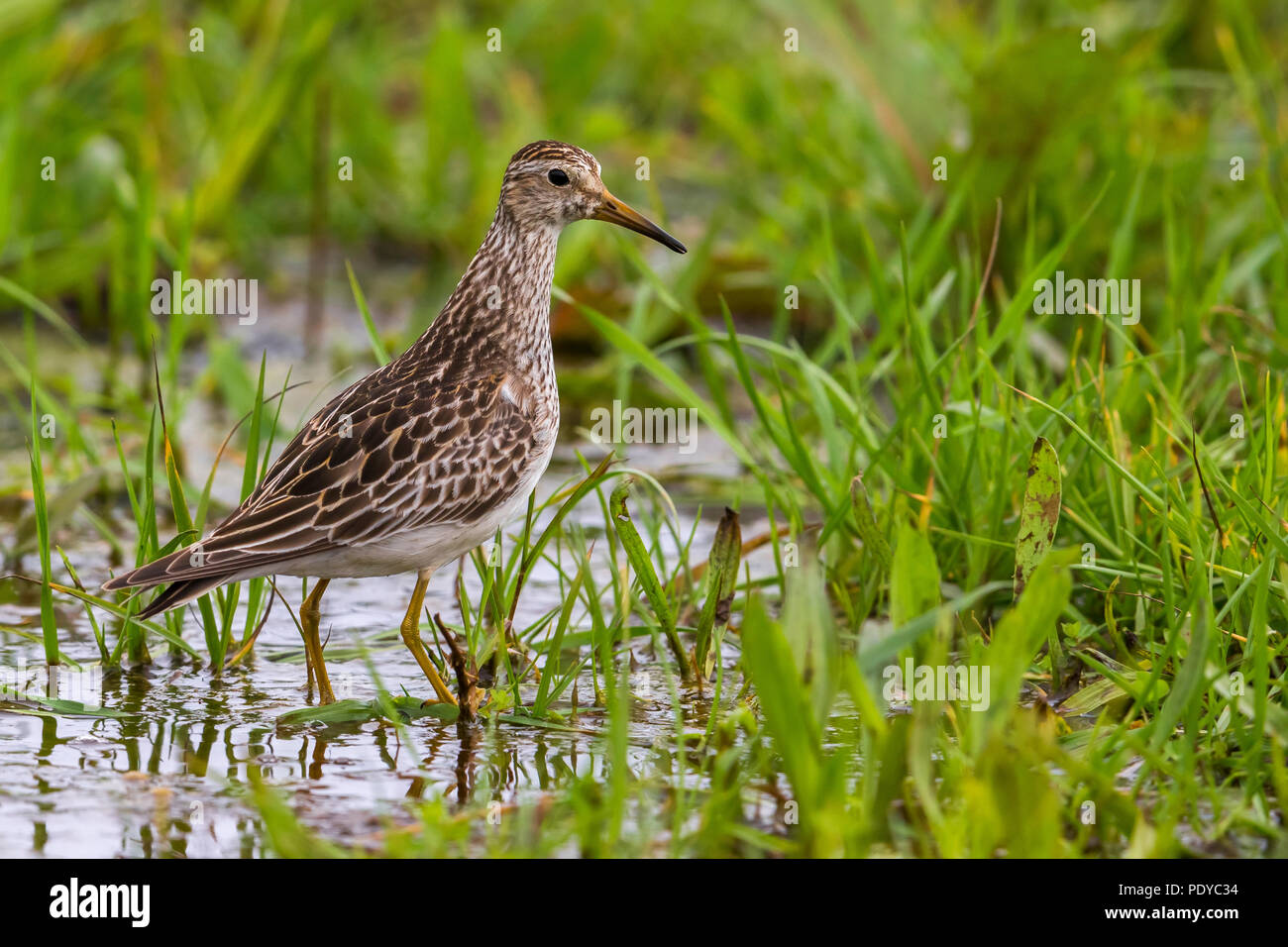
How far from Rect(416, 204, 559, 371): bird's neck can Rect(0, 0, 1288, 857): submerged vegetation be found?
0.81ft

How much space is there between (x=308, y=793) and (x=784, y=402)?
2.13 m

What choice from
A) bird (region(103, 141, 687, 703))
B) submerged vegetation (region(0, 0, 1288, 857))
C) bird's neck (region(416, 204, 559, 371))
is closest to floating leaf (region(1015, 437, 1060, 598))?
submerged vegetation (region(0, 0, 1288, 857))

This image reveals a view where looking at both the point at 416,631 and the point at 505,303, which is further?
the point at 505,303

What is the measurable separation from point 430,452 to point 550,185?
109 centimetres

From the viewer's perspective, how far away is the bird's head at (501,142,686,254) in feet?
18.1

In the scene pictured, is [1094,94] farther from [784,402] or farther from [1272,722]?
[1272,722]

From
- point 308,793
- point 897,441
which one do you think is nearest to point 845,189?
point 897,441

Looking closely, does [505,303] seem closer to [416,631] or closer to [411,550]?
[411,550]

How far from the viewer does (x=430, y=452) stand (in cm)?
504

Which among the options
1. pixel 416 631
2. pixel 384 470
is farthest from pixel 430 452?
pixel 416 631

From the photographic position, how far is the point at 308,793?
14.2ft

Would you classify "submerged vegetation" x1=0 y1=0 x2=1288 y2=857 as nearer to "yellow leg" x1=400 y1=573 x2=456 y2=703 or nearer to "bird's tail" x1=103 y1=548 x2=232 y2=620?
"yellow leg" x1=400 y1=573 x2=456 y2=703

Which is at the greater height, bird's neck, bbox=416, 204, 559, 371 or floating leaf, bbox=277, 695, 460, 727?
bird's neck, bbox=416, 204, 559, 371
